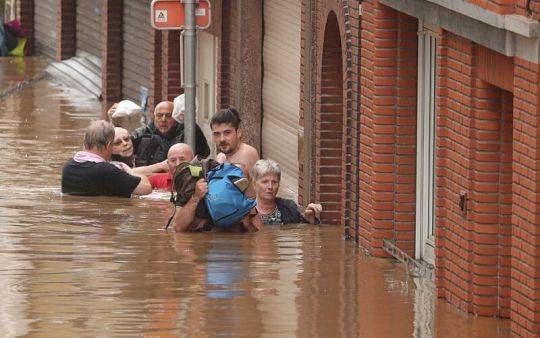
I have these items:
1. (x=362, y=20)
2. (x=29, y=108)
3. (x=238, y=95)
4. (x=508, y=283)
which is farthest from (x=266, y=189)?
(x=29, y=108)

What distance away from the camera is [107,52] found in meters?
29.0

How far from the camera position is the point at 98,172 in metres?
17.5

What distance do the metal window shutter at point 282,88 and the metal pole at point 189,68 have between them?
171 cm

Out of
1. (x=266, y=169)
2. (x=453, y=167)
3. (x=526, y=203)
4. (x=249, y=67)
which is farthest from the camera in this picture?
(x=249, y=67)

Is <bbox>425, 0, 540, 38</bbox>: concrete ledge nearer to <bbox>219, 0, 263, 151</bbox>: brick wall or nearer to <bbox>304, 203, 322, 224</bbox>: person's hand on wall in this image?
<bbox>304, 203, 322, 224</bbox>: person's hand on wall

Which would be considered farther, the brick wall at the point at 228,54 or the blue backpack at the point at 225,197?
the brick wall at the point at 228,54

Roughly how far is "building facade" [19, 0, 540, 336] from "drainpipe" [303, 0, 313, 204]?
2 cm

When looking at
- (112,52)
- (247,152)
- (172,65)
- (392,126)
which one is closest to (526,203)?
(392,126)

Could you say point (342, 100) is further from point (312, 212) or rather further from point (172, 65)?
point (172, 65)

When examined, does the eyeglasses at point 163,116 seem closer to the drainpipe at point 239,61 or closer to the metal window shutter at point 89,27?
the drainpipe at point 239,61

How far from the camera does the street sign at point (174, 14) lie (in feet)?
59.5

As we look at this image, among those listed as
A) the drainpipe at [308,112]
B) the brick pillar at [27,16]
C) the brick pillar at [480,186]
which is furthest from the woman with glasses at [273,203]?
the brick pillar at [27,16]

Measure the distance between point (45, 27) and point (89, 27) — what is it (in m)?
3.44

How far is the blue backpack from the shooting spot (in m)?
15.1
